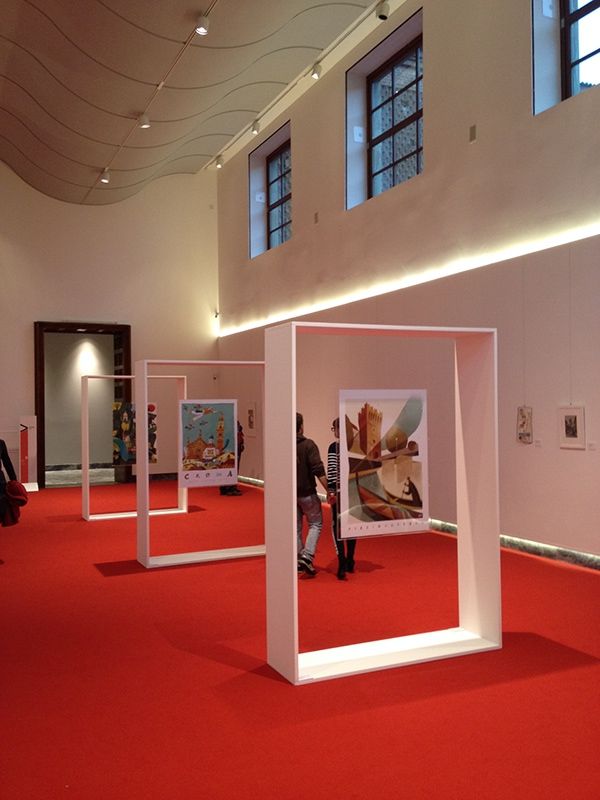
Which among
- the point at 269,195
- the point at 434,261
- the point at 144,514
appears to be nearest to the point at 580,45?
the point at 434,261

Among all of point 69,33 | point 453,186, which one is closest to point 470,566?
point 453,186

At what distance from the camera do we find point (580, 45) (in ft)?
31.8

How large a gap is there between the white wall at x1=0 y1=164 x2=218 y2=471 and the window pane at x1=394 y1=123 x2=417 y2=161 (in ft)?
27.8

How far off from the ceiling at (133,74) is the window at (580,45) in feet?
11.9

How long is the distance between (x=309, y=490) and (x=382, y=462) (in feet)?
8.82

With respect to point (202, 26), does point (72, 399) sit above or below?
below

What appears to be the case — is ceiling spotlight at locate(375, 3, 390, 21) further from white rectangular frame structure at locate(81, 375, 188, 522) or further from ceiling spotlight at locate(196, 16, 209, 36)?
white rectangular frame structure at locate(81, 375, 188, 522)

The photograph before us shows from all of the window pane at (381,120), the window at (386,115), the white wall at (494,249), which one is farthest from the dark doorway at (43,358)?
the window pane at (381,120)

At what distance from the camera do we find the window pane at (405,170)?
1298 centimetres

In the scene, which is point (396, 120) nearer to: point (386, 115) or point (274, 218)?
point (386, 115)

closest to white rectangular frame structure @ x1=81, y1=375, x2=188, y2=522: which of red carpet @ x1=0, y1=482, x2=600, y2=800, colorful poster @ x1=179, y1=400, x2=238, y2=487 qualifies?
colorful poster @ x1=179, y1=400, x2=238, y2=487

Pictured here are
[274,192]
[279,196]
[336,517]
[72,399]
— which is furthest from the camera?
[72,399]

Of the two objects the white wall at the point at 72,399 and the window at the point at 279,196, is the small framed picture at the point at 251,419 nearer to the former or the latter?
the window at the point at 279,196

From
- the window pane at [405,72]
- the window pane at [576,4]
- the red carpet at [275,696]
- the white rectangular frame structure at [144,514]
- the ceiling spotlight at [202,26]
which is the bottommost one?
the red carpet at [275,696]
